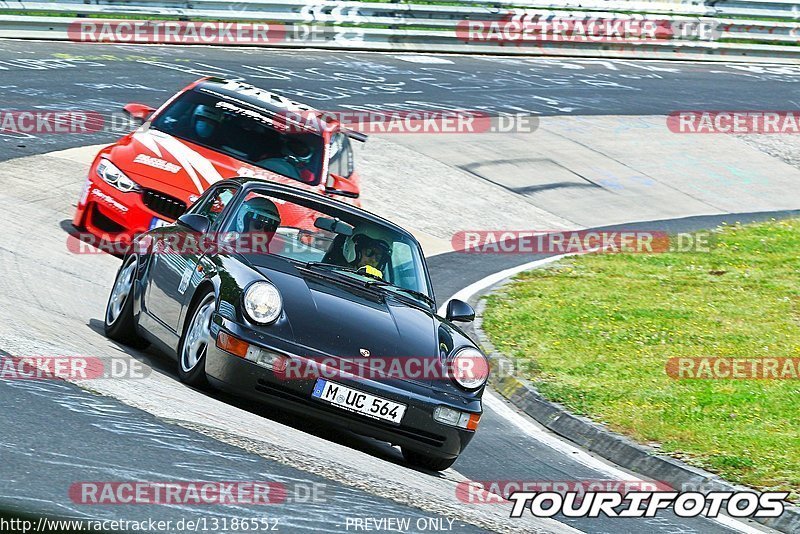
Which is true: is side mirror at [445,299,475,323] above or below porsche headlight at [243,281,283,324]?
below

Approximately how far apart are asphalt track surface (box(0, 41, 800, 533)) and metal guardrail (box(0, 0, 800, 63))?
484mm

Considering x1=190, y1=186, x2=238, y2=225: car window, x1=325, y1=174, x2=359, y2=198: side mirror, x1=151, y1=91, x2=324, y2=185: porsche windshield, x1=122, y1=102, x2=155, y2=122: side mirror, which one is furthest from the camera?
x1=122, y1=102, x2=155, y2=122: side mirror

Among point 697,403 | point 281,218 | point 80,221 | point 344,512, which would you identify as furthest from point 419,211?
point 344,512

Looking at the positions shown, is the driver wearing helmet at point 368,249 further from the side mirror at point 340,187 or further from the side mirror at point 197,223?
the side mirror at point 340,187

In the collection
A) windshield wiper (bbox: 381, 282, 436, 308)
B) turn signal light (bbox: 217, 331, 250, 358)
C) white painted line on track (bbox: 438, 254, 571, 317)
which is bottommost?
white painted line on track (bbox: 438, 254, 571, 317)

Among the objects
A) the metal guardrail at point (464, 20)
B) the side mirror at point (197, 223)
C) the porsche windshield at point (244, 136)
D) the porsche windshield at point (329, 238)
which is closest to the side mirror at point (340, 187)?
the porsche windshield at point (244, 136)

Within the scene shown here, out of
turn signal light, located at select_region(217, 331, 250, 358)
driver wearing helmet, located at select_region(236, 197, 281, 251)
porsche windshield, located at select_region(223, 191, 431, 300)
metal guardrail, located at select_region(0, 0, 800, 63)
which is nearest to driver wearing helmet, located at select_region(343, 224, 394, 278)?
porsche windshield, located at select_region(223, 191, 431, 300)

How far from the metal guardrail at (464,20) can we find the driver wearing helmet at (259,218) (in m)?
15.6

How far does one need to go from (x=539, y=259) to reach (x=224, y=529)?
1190cm

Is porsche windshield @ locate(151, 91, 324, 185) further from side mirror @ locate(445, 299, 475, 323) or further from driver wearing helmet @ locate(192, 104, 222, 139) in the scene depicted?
side mirror @ locate(445, 299, 475, 323)

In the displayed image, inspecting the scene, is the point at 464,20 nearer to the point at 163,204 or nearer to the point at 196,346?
the point at 163,204

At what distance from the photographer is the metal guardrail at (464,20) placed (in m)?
23.8

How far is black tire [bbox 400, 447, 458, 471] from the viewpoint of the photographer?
756 cm

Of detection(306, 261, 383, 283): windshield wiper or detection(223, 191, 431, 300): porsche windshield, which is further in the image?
detection(223, 191, 431, 300): porsche windshield
